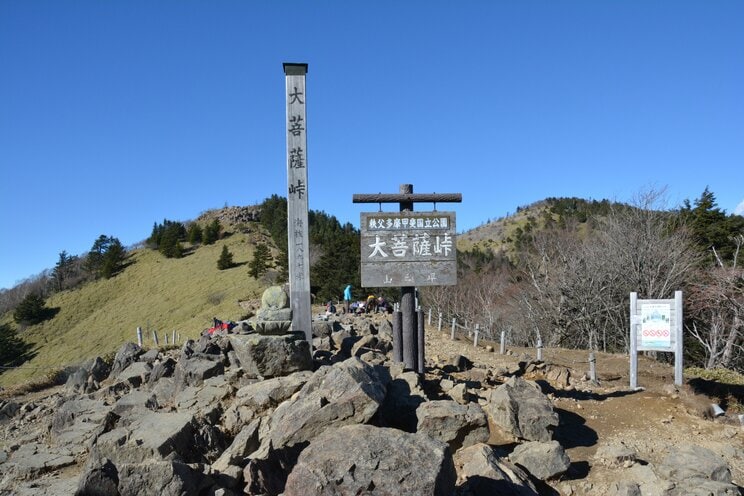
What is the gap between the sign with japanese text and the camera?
974 cm

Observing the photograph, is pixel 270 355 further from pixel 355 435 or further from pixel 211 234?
pixel 211 234

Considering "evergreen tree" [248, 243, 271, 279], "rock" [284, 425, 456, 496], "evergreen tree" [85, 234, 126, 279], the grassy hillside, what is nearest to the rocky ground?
"rock" [284, 425, 456, 496]

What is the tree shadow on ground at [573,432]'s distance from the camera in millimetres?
8188

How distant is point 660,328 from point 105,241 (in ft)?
213

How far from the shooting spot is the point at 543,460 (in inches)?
260

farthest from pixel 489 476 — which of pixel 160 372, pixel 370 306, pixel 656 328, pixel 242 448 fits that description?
pixel 370 306

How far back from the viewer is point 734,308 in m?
20.3

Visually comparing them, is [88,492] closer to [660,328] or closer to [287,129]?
[287,129]

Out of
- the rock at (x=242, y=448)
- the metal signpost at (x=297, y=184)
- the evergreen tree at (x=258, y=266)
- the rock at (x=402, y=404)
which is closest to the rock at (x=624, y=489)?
the rock at (x=402, y=404)

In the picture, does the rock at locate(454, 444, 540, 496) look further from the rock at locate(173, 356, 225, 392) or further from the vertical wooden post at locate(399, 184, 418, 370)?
the rock at locate(173, 356, 225, 392)

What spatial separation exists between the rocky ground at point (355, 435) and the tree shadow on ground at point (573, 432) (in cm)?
4

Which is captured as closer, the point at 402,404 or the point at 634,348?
the point at 402,404

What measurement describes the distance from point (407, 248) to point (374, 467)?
5698 millimetres

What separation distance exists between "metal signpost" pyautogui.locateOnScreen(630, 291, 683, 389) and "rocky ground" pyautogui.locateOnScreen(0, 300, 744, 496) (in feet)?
2.42
